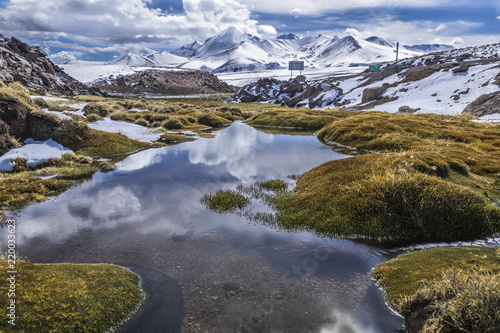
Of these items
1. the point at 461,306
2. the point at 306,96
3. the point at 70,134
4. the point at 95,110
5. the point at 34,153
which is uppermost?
the point at 306,96

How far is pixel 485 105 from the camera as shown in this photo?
47.1 meters

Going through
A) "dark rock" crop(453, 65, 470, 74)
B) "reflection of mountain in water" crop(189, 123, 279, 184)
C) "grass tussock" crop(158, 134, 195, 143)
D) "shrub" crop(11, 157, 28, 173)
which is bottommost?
"reflection of mountain in water" crop(189, 123, 279, 184)

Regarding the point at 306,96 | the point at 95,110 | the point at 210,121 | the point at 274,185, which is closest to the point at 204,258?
the point at 274,185

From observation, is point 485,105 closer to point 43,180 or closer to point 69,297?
point 43,180

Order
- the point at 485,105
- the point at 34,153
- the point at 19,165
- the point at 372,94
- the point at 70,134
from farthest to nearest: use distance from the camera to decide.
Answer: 1. the point at 372,94
2. the point at 485,105
3. the point at 70,134
4. the point at 34,153
5. the point at 19,165

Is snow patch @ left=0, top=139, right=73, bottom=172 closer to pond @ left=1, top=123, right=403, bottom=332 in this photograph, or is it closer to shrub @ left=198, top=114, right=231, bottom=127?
pond @ left=1, top=123, right=403, bottom=332

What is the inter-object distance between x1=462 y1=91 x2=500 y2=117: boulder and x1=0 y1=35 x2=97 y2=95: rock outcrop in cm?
9360

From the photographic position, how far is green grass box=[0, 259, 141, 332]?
5.76 metres

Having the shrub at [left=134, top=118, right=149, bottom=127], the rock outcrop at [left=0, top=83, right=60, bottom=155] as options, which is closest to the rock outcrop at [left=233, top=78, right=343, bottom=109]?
the shrub at [left=134, top=118, right=149, bottom=127]

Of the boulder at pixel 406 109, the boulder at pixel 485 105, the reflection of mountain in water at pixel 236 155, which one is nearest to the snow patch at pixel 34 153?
the reflection of mountain in water at pixel 236 155

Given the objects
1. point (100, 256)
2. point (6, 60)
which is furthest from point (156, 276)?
point (6, 60)

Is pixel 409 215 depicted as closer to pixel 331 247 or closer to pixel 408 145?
pixel 331 247

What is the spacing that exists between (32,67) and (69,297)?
347ft

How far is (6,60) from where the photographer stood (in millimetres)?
76688
